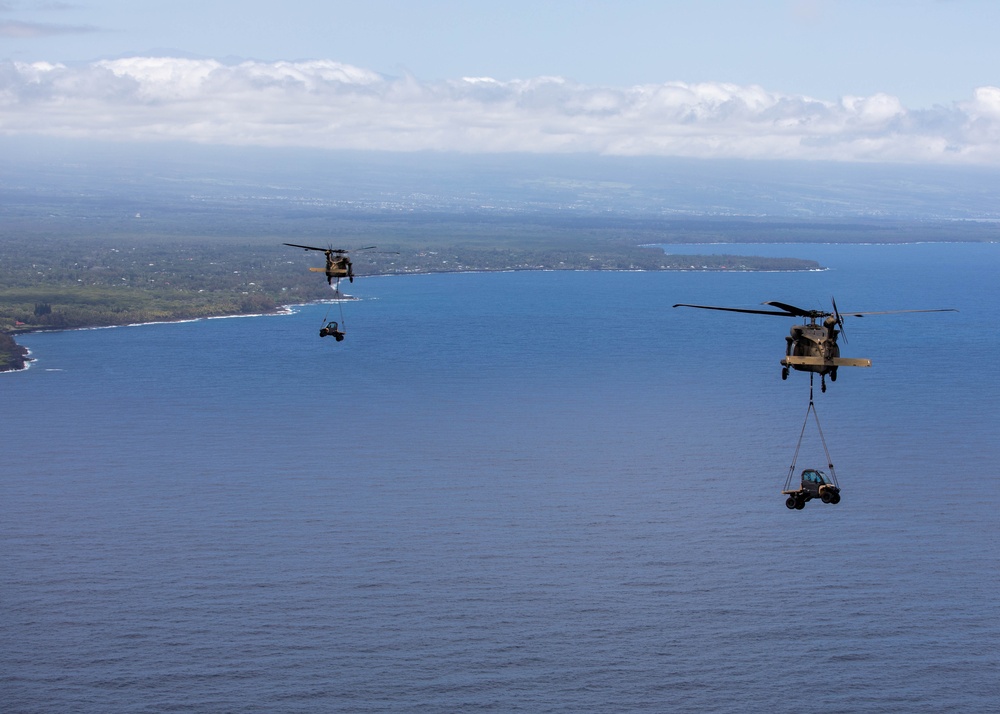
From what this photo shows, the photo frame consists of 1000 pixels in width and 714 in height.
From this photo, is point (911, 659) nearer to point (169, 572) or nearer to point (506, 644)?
point (506, 644)

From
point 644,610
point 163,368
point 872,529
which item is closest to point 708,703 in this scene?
point 644,610

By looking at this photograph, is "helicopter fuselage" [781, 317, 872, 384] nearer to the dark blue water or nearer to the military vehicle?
the military vehicle

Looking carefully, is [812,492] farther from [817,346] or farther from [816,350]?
[817,346]

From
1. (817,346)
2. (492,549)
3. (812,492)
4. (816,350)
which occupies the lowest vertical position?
(492,549)

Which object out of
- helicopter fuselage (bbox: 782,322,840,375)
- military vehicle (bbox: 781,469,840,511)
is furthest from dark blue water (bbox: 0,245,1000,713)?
helicopter fuselage (bbox: 782,322,840,375)

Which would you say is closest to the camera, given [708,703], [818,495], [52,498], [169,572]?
[818,495]

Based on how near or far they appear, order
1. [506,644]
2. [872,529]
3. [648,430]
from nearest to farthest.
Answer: [506,644] → [872,529] → [648,430]

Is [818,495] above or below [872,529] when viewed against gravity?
above

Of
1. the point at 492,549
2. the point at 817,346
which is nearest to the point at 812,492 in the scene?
the point at 817,346
